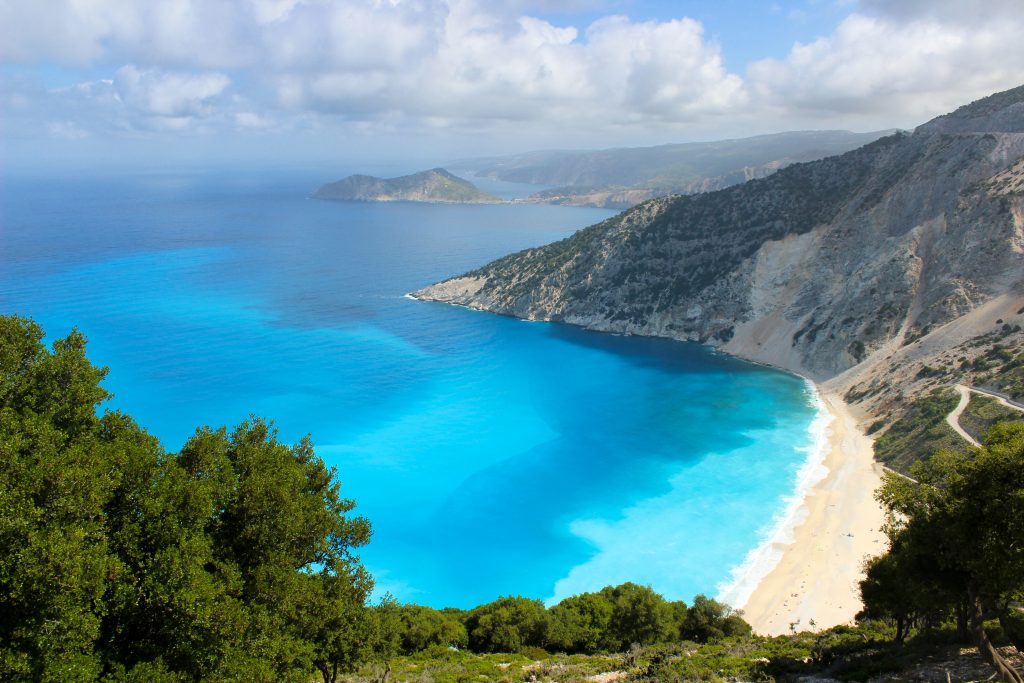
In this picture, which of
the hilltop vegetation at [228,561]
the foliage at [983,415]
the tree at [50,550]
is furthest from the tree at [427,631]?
the foliage at [983,415]

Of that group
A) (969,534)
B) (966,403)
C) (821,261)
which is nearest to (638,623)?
(969,534)

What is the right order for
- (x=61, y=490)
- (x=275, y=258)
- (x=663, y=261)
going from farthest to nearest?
(x=275, y=258) → (x=663, y=261) → (x=61, y=490)

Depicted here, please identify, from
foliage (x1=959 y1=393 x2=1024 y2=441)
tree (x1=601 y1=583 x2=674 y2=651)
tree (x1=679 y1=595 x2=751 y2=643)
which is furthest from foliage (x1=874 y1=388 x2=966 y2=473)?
tree (x1=601 y1=583 x2=674 y2=651)

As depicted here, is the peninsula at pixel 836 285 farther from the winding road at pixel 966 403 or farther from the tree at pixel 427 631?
the tree at pixel 427 631

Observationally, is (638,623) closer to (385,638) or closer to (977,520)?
(385,638)

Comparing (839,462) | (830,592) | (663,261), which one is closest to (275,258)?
(663,261)

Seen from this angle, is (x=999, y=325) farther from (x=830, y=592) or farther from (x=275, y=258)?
(x=275, y=258)
